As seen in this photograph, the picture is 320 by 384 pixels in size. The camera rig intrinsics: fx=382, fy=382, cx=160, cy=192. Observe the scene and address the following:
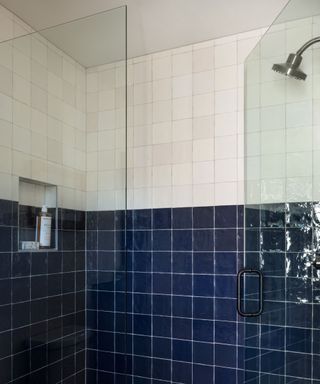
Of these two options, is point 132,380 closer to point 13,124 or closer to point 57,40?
point 13,124

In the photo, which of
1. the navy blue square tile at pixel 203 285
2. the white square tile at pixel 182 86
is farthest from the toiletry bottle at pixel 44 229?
the white square tile at pixel 182 86

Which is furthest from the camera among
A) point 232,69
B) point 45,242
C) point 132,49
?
point 132,49

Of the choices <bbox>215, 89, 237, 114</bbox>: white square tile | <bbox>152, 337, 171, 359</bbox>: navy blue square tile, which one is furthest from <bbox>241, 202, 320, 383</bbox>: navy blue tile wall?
<bbox>215, 89, 237, 114</bbox>: white square tile

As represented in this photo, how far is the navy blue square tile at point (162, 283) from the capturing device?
7.72 ft

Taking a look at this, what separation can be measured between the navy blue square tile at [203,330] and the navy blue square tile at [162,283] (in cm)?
25

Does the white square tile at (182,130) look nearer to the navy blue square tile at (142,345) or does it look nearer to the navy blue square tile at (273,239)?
the navy blue square tile at (273,239)

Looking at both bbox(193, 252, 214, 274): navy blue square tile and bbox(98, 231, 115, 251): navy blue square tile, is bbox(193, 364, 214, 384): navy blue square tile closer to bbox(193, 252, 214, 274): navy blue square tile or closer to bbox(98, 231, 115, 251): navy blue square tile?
bbox(193, 252, 214, 274): navy blue square tile

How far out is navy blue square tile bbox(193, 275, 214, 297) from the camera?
2.25 metres

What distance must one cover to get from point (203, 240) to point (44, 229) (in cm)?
93

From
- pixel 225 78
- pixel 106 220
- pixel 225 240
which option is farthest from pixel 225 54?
pixel 106 220

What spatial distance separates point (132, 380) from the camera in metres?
2.41

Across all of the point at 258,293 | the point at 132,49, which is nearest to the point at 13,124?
the point at 132,49

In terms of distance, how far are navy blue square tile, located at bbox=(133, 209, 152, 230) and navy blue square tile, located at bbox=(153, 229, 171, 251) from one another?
78 millimetres

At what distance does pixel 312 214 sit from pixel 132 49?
5.06 feet
